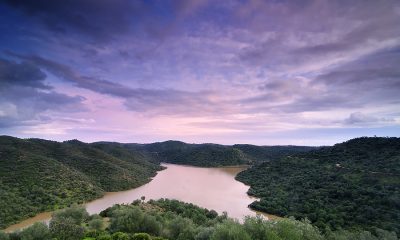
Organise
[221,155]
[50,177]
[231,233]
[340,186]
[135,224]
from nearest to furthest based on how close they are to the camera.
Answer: [231,233] → [135,224] → [340,186] → [50,177] → [221,155]

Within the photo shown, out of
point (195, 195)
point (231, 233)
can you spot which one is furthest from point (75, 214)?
point (195, 195)

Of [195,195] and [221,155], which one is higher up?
[221,155]

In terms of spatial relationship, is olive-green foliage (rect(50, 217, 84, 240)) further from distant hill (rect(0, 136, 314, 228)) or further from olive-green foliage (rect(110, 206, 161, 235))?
distant hill (rect(0, 136, 314, 228))

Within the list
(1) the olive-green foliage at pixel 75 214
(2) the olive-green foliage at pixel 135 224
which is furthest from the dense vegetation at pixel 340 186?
(1) the olive-green foliage at pixel 75 214

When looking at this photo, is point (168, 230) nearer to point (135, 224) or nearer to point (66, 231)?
point (135, 224)

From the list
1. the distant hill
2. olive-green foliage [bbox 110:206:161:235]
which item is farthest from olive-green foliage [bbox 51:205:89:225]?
the distant hill

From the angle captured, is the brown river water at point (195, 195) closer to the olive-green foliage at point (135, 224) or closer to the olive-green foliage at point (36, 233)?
the olive-green foliage at point (36, 233)
